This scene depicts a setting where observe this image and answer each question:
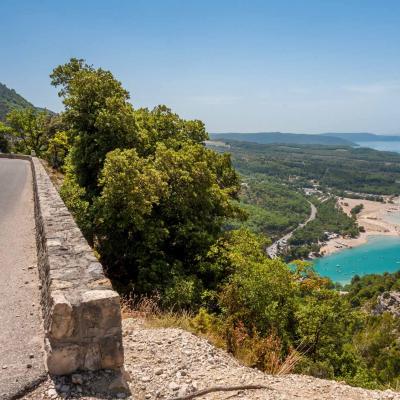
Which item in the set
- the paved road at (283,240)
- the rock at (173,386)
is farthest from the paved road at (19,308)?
the paved road at (283,240)

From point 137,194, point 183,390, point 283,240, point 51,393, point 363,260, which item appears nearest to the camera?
point 51,393

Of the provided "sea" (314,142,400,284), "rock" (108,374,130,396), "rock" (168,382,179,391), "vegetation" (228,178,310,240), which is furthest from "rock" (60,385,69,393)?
"vegetation" (228,178,310,240)

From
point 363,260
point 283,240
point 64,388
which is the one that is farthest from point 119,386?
point 283,240

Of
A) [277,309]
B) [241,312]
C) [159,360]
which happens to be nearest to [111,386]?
[159,360]

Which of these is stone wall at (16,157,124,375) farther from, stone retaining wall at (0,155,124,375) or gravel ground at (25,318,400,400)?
gravel ground at (25,318,400,400)

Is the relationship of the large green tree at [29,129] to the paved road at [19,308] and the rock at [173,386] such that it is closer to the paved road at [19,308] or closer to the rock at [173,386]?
the paved road at [19,308]

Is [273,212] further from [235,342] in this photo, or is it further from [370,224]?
[235,342]
